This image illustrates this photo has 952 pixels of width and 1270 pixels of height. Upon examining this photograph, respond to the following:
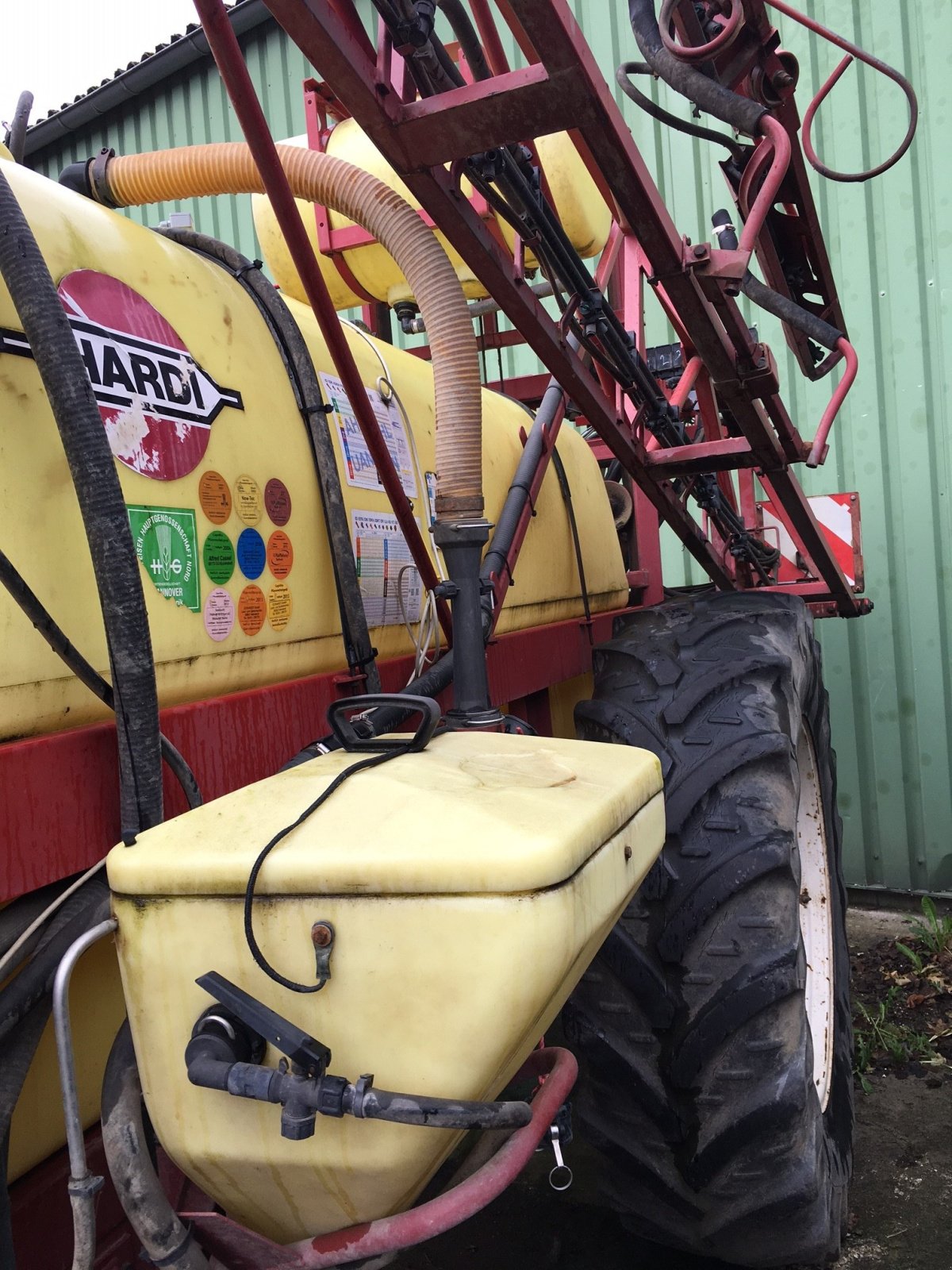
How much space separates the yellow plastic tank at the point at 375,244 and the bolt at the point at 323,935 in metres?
1.98

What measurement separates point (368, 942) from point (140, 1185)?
14.1 inches

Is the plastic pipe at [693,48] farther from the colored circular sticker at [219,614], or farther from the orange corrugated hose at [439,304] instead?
the colored circular sticker at [219,614]

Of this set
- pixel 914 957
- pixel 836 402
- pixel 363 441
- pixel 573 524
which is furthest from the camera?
pixel 914 957

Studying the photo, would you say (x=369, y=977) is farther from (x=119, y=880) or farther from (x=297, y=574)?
(x=297, y=574)

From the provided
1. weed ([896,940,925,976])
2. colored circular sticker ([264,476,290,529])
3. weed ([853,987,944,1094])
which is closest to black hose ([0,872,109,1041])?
Result: colored circular sticker ([264,476,290,529])

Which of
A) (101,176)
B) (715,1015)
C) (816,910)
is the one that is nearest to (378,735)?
(715,1015)

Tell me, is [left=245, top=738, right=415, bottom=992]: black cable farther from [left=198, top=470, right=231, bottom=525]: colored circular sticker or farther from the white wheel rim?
the white wheel rim

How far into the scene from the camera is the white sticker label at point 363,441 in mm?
1683

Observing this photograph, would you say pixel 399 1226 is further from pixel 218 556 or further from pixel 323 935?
pixel 218 556

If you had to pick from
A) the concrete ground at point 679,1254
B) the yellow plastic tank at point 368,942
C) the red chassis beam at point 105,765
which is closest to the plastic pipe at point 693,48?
the red chassis beam at point 105,765

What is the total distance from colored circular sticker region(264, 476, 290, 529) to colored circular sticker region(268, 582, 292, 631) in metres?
0.09

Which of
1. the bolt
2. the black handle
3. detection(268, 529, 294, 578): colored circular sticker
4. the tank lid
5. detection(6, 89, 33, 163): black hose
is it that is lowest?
the bolt

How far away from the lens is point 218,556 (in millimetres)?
1328

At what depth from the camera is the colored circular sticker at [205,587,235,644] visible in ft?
4.28
